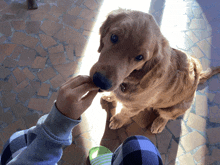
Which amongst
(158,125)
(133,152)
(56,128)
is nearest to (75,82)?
(56,128)

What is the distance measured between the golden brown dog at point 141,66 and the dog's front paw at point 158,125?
0.30m

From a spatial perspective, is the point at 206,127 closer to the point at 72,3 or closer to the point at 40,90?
the point at 40,90

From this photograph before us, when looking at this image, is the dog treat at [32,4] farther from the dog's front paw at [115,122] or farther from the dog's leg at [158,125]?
the dog's leg at [158,125]

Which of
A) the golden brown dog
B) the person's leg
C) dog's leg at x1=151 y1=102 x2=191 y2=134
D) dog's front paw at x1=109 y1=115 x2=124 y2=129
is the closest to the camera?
the person's leg

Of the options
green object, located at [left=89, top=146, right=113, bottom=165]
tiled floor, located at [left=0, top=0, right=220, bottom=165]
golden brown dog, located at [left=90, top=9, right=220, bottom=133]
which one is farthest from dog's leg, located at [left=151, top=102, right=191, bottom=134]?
green object, located at [left=89, top=146, right=113, bottom=165]

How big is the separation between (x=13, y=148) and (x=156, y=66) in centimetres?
158

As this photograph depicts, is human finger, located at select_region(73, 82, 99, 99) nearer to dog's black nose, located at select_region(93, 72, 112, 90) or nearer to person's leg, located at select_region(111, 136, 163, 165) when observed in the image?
dog's black nose, located at select_region(93, 72, 112, 90)

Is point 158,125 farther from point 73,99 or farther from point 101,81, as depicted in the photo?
point 73,99

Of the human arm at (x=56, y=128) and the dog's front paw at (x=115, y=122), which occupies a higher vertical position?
the human arm at (x=56, y=128)

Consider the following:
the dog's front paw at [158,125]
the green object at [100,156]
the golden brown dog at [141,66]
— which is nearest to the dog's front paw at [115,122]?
the golden brown dog at [141,66]

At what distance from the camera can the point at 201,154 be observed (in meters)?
2.54

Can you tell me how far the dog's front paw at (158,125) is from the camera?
2521mm

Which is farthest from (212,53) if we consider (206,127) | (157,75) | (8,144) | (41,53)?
(8,144)

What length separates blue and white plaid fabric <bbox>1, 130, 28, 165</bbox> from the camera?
1.40m
